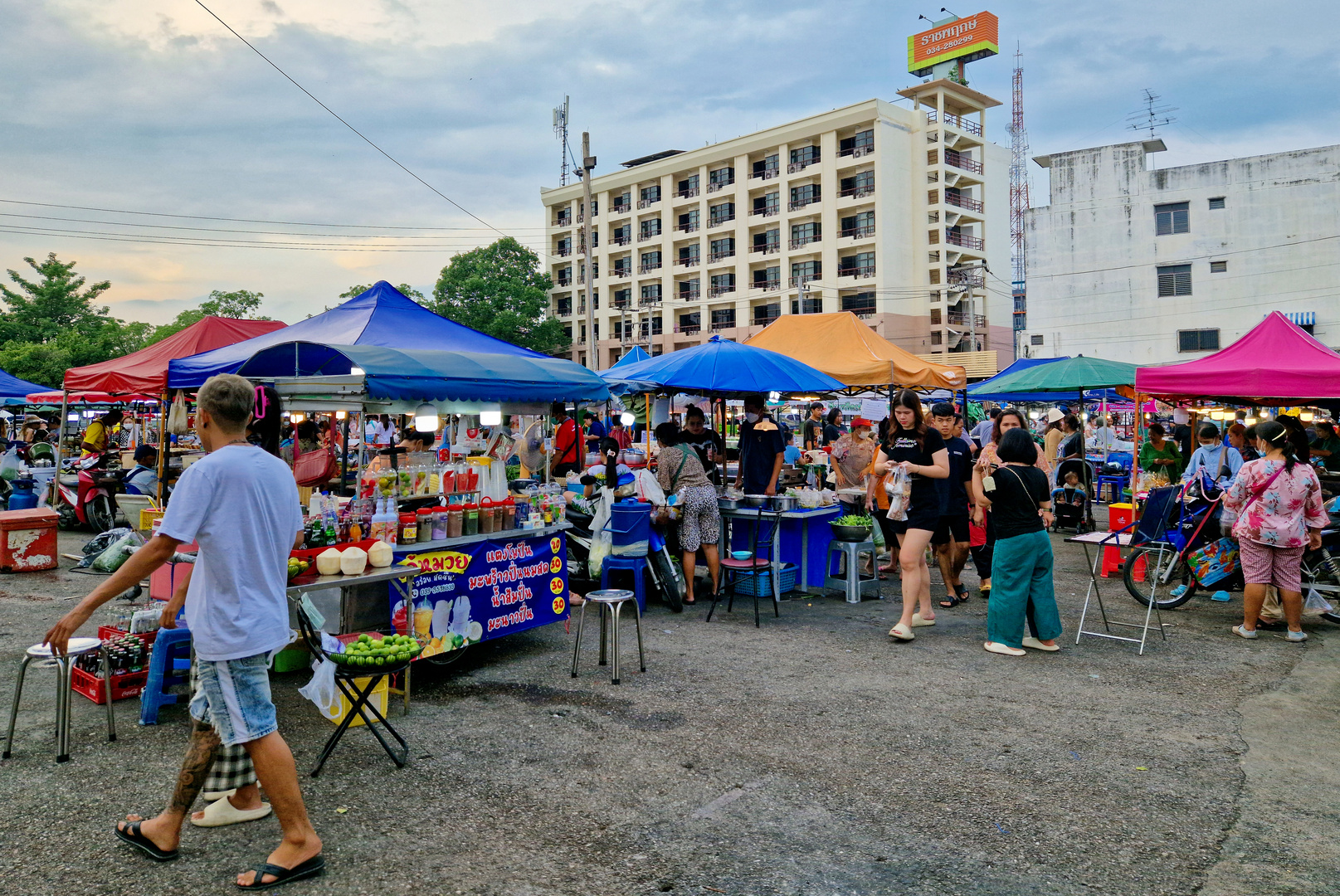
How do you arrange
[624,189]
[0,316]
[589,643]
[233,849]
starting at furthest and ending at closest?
[624,189]
[0,316]
[589,643]
[233,849]

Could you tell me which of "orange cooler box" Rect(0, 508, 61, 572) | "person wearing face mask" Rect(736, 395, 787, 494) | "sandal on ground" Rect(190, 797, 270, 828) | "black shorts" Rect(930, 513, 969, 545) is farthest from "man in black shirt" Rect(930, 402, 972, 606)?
"orange cooler box" Rect(0, 508, 61, 572)

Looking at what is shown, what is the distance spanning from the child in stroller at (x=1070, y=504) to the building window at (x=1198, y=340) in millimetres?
22468

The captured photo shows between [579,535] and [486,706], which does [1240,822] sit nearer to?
[486,706]

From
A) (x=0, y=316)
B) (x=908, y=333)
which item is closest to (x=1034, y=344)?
(x=908, y=333)

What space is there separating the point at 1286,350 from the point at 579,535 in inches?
305

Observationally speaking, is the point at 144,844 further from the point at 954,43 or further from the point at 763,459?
the point at 954,43

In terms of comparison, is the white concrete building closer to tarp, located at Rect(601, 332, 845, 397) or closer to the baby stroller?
the baby stroller

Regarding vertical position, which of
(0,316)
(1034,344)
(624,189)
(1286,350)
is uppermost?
(624,189)

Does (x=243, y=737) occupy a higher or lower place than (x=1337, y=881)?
higher

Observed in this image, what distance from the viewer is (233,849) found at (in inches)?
132

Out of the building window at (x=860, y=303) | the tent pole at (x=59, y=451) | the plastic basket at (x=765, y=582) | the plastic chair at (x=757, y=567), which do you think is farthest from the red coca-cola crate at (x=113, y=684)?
the building window at (x=860, y=303)

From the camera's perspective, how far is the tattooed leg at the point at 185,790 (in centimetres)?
324

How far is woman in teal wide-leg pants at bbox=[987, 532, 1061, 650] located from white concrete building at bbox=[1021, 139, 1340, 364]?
29.9 metres

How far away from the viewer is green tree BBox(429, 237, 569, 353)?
49.8m
